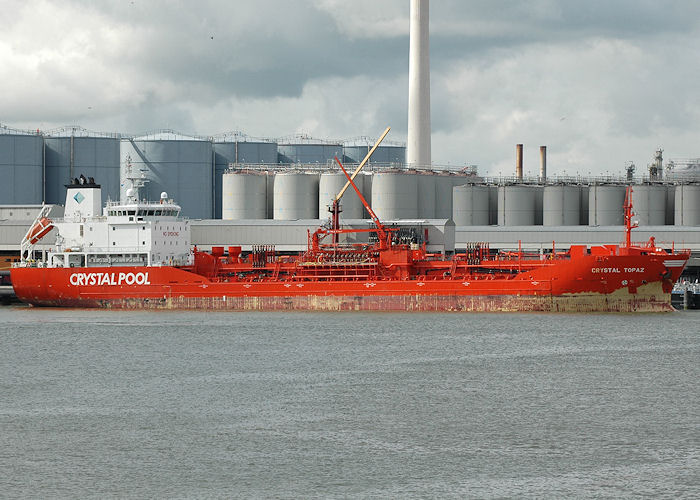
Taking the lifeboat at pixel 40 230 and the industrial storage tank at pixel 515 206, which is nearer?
the lifeboat at pixel 40 230

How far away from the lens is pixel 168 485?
2314 cm

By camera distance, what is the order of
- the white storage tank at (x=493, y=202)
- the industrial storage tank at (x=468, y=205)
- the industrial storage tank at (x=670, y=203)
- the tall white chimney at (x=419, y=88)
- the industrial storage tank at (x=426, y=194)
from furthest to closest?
the white storage tank at (x=493, y=202) → the industrial storage tank at (x=468, y=205) → the industrial storage tank at (x=670, y=203) → the industrial storage tank at (x=426, y=194) → the tall white chimney at (x=419, y=88)

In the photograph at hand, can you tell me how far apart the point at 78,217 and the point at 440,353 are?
2710 cm

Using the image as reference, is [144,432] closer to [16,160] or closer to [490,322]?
[490,322]

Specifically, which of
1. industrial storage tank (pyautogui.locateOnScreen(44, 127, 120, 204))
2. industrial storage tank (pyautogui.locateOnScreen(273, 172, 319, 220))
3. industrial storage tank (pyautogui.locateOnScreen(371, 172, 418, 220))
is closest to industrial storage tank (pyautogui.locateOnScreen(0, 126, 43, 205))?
industrial storage tank (pyautogui.locateOnScreen(44, 127, 120, 204))

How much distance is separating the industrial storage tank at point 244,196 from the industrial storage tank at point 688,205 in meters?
35.3

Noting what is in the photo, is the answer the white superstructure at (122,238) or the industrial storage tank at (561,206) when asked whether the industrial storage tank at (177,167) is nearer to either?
the industrial storage tank at (561,206)

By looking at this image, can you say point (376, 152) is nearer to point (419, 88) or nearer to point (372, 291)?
point (419, 88)

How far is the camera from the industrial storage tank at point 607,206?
8388cm

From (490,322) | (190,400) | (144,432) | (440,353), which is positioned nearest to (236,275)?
(490,322)

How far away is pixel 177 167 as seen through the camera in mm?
104062

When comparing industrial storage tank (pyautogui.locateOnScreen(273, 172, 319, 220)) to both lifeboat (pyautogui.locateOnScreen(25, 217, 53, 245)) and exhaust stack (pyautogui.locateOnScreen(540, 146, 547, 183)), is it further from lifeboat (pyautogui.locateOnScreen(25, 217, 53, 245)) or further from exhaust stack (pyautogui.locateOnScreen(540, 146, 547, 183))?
lifeboat (pyautogui.locateOnScreen(25, 217, 53, 245))

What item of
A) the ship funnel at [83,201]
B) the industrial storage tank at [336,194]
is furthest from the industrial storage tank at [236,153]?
the ship funnel at [83,201]

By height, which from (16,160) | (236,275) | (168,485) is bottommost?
(168,485)
